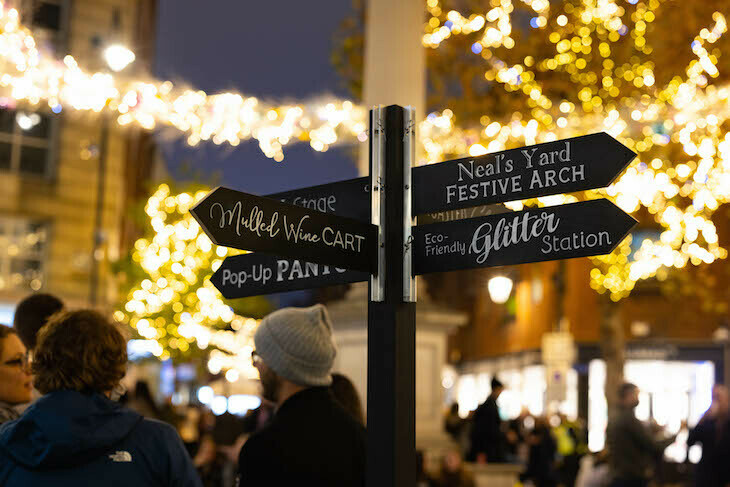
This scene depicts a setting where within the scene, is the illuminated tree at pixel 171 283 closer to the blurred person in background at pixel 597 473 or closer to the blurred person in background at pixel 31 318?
the blurred person in background at pixel 597 473


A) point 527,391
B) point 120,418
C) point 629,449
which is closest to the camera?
point 120,418

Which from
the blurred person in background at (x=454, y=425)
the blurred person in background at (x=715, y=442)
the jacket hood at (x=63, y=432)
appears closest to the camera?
the jacket hood at (x=63, y=432)

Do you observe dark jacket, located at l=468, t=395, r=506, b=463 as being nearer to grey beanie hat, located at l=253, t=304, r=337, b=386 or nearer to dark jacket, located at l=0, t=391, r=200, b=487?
grey beanie hat, located at l=253, t=304, r=337, b=386

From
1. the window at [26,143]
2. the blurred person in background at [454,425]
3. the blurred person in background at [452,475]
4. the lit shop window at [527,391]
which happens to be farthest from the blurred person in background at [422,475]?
the lit shop window at [527,391]

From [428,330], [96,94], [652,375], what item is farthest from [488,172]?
[652,375]

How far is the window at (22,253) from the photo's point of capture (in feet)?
90.9

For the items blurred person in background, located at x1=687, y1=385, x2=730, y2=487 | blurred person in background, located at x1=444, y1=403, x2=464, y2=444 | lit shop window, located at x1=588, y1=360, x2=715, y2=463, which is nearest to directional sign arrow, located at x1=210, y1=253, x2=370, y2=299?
blurred person in background, located at x1=687, y1=385, x2=730, y2=487

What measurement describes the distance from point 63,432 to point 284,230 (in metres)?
0.92

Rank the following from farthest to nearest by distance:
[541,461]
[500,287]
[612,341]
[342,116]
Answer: [612,341] < [541,461] < [500,287] < [342,116]

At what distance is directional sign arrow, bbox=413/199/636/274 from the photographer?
10.3 feet

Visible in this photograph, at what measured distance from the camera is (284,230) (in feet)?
10.5

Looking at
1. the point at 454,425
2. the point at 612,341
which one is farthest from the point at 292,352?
the point at 612,341

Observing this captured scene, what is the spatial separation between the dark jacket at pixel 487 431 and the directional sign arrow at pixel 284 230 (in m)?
9.39

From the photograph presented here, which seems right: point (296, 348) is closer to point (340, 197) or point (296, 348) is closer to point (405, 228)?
point (340, 197)
